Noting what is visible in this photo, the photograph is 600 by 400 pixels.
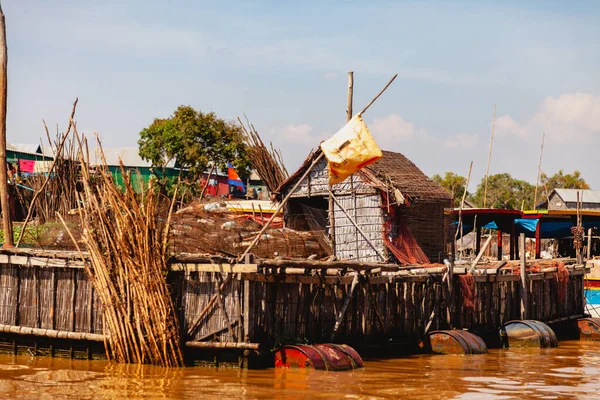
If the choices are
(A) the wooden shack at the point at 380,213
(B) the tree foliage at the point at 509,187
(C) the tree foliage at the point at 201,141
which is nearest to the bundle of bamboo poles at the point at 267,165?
(A) the wooden shack at the point at 380,213

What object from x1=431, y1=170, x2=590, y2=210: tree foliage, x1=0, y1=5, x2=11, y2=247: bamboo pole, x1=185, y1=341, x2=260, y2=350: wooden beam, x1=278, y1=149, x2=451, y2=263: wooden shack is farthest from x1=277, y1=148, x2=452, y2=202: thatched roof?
x1=431, y1=170, x2=590, y2=210: tree foliage

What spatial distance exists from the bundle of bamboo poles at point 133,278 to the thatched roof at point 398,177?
811cm

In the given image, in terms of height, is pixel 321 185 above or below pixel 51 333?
above

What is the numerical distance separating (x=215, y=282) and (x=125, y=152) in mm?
44560

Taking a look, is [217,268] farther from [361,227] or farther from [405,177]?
[405,177]

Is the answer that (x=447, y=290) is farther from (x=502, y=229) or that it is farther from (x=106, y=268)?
(x=502, y=229)

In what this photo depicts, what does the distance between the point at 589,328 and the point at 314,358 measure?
8819 millimetres

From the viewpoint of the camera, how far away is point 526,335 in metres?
14.8

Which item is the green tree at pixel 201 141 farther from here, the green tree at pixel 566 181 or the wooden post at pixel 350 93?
the green tree at pixel 566 181

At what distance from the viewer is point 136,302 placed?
1075 cm

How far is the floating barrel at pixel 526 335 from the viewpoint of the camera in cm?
1477

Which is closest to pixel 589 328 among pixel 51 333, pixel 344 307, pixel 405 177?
pixel 405 177

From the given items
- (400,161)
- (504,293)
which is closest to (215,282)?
(504,293)

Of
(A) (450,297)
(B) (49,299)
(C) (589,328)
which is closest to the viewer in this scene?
(B) (49,299)
